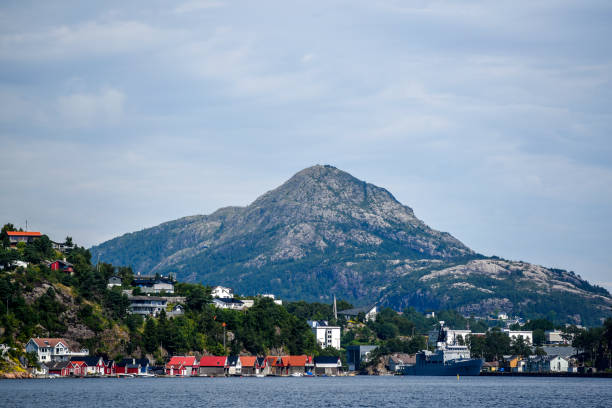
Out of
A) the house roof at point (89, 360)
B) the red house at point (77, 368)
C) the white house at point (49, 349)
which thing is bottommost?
the red house at point (77, 368)

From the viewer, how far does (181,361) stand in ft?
648

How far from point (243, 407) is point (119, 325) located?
98908 mm

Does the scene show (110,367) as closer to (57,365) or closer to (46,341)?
(57,365)

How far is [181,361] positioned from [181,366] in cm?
126

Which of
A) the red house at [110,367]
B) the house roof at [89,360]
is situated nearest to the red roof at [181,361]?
the red house at [110,367]

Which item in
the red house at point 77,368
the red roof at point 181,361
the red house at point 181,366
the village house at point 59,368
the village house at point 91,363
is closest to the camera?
the village house at point 59,368

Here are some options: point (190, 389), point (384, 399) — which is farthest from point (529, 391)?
point (190, 389)

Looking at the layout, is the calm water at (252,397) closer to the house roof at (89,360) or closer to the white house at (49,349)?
the white house at (49,349)

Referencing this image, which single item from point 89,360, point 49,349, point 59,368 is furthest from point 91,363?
point 49,349

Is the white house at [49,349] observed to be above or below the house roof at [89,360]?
above

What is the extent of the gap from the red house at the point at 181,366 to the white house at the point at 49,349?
27598 millimetres

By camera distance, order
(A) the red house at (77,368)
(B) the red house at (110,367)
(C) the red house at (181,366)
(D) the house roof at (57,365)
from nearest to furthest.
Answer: (D) the house roof at (57,365) → (A) the red house at (77,368) → (B) the red house at (110,367) → (C) the red house at (181,366)

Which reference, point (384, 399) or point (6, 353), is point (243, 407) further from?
point (6, 353)

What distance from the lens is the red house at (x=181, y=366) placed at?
196000 millimetres
